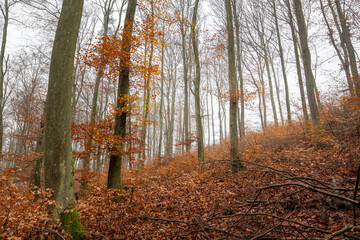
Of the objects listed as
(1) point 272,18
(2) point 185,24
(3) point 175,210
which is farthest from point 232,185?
(1) point 272,18

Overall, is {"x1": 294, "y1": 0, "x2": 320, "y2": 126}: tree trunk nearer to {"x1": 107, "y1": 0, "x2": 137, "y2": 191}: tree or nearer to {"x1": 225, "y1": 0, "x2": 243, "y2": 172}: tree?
{"x1": 225, "y1": 0, "x2": 243, "y2": 172}: tree

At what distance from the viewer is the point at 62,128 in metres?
3.94

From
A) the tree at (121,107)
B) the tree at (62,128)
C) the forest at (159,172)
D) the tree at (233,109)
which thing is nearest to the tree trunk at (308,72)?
the forest at (159,172)

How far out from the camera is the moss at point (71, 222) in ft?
12.3

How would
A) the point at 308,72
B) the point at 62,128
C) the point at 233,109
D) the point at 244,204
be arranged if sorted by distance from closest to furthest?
the point at 244,204
the point at 62,128
the point at 233,109
the point at 308,72

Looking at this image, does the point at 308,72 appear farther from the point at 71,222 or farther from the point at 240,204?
the point at 71,222

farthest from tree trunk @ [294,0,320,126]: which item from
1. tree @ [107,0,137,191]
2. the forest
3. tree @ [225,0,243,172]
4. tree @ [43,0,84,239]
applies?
tree @ [43,0,84,239]

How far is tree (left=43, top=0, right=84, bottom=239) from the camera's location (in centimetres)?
377

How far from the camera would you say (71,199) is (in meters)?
3.96

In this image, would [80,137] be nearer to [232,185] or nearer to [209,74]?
[232,185]

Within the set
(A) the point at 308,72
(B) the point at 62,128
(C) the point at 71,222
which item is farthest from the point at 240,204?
(A) the point at 308,72

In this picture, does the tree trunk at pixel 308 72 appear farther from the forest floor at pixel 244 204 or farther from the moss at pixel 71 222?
the moss at pixel 71 222

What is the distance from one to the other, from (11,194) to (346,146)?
9108 millimetres

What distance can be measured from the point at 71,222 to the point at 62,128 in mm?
2038
